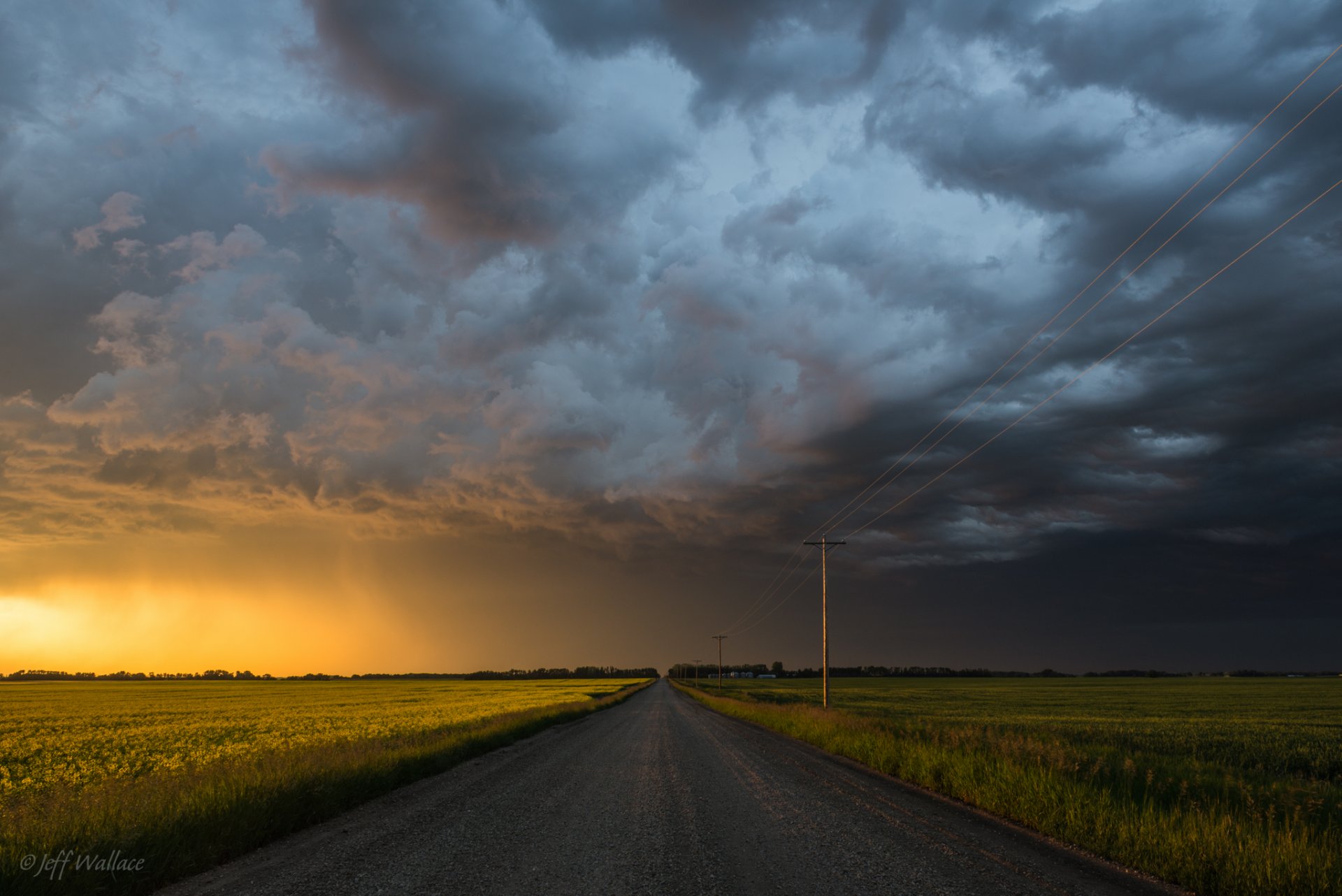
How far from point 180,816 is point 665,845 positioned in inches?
245

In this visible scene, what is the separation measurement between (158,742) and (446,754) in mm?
17668

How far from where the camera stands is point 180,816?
8891mm

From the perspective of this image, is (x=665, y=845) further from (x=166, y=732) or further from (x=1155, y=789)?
(x=166, y=732)

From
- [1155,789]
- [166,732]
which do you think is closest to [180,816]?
[1155,789]

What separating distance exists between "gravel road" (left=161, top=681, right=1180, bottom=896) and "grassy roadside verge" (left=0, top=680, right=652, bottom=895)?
1.32ft

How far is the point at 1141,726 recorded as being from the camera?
1492 inches

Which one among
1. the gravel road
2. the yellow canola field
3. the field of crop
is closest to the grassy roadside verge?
the gravel road

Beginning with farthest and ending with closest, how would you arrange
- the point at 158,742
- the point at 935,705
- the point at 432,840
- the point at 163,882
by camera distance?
the point at 935,705, the point at 158,742, the point at 432,840, the point at 163,882

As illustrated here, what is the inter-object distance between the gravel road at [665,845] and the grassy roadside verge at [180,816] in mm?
402

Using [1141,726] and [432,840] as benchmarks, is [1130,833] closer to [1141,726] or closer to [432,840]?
[432,840]

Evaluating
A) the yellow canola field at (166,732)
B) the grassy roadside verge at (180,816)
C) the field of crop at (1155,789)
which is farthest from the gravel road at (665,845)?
the yellow canola field at (166,732)

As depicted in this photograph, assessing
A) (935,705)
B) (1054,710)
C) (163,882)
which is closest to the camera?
(163,882)

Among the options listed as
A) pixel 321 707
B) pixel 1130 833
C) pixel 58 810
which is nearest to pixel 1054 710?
pixel 1130 833

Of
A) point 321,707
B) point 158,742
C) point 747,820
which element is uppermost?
point 747,820
